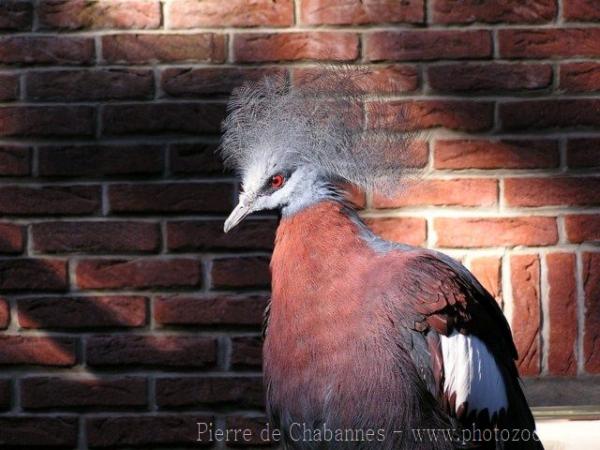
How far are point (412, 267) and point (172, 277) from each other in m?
0.78

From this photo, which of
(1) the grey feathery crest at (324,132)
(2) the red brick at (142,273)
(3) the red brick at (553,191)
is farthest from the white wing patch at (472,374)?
(2) the red brick at (142,273)

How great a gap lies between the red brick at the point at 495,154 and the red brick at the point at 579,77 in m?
0.15

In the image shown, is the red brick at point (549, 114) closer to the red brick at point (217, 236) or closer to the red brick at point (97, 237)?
the red brick at point (217, 236)

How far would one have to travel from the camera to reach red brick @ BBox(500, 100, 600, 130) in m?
2.61

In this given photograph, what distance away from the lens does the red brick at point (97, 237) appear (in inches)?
103

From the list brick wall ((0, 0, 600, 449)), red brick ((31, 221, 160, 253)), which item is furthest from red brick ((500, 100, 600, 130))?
red brick ((31, 221, 160, 253))

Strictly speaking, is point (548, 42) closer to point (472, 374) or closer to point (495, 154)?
point (495, 154)

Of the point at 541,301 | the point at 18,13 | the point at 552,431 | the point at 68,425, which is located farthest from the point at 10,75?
the point at 552,431

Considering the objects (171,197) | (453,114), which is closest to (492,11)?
(453,114)

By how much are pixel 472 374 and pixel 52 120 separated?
1.26m

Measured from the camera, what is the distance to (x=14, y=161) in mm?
2633

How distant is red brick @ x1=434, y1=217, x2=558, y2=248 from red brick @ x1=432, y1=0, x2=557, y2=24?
1.66 ft

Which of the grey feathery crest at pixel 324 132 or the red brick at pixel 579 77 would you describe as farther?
the red brick at pixel 579 77

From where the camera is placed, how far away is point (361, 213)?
2629 millimetres
